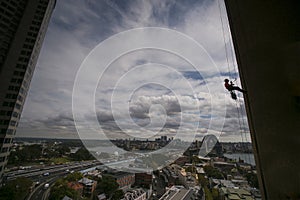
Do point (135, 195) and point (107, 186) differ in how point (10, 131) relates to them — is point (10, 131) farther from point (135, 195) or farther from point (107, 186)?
point (135, 195)

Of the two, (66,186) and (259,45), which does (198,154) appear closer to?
(66,186)

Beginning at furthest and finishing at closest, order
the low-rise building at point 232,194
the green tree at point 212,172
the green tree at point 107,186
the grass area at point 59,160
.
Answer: the green tree at point 107,186, the grass area at point 59,160, the green tree at point 212,172, the low-rise building at point 232,194

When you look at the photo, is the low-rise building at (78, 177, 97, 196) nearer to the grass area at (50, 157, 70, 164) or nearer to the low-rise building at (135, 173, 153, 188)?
the grass area at (50, 157, 70, 164)

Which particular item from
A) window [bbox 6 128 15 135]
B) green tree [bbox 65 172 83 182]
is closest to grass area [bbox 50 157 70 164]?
green tree [bbox 65 172 83 182]

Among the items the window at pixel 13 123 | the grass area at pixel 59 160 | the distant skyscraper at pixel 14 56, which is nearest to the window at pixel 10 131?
the distant skyscraper at pixel 14 56

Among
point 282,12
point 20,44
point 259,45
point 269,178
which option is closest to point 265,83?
point 259,45

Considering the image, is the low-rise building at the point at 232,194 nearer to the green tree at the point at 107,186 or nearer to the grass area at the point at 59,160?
the green tree at the point at 107,186
